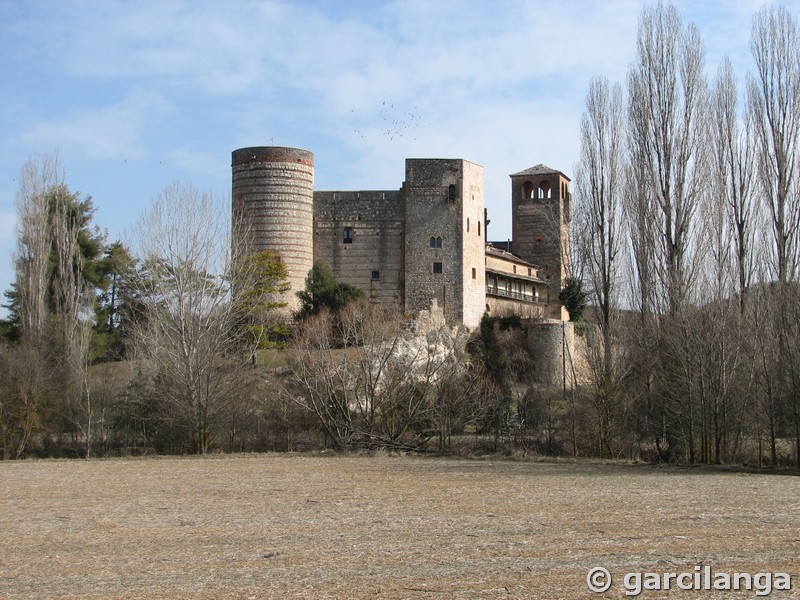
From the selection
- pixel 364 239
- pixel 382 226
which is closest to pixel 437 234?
pixel 382 226

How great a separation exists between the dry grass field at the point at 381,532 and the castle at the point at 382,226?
22.3 meters

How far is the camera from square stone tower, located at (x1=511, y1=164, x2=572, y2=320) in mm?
53125

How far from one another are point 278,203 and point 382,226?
4752 mm

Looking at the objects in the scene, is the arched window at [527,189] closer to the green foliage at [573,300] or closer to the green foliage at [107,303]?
the green foliage at [573,300]

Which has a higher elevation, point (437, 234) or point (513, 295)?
point (437, 234)

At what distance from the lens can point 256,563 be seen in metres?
10.6

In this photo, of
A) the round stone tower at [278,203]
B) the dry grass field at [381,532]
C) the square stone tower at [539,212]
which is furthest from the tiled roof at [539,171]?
the dry grass field at [381,532]

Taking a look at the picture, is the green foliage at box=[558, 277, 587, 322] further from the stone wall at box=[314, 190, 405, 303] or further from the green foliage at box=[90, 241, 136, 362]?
the green foliage at box=[90, 241, 136, 362]

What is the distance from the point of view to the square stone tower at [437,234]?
42375mm

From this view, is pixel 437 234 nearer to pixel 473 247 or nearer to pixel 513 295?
pixel 473 247

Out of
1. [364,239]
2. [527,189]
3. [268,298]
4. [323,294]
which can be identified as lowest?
[268,298]

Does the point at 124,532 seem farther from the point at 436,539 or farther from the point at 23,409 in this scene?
the point at 23,409

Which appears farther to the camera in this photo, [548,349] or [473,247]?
[473,247]

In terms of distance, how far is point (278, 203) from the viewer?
4169 centimetres
